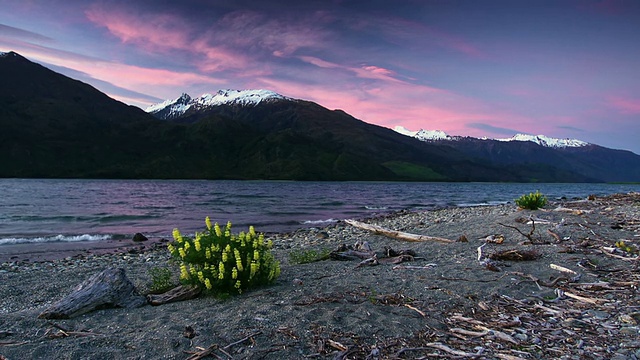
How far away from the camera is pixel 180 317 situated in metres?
6.40

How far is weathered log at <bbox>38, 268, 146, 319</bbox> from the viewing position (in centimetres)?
671

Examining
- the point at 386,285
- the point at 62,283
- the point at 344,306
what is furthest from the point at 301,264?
the point at 62,283

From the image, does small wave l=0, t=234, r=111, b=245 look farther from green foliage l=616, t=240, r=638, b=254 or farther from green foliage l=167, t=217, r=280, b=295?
green foliage l=616, t=240, r=638, b=254

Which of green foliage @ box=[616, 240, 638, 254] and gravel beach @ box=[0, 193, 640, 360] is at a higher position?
green foliage @ box=[616, 240, 638, 254]

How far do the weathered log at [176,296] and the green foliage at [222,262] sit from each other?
0.14 metres

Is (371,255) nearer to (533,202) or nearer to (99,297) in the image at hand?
(99,297)

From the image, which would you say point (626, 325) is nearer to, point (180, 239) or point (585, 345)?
point (585, 345)

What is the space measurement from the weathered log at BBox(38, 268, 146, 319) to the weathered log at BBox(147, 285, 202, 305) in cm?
20

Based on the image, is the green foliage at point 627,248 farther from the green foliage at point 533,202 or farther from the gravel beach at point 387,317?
the green foliage at point 533,202

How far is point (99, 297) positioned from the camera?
7.10 meters

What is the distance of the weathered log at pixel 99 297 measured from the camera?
6.71m

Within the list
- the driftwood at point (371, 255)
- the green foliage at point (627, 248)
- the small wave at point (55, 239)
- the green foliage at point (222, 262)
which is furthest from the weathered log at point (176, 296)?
the small wave at point (55, 239)

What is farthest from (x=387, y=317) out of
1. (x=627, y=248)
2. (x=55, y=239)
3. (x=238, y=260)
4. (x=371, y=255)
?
(x=55, y=239)

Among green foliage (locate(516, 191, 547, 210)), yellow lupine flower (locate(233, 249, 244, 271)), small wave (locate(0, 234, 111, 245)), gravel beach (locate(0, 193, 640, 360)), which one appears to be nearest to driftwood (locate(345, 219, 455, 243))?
gravel beach (locate(0, 193, 640, 360))
